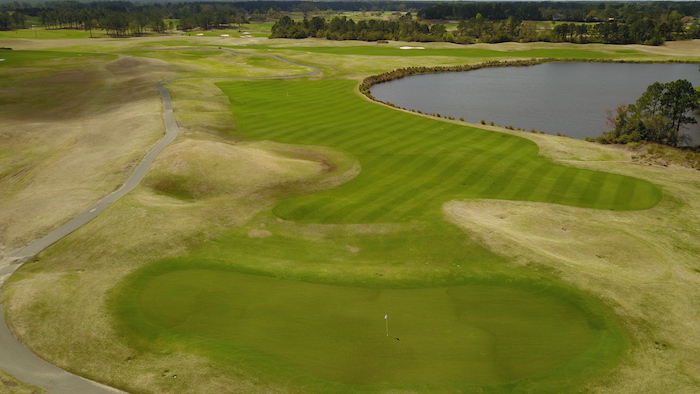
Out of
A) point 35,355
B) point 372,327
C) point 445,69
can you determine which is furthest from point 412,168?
point 445,69

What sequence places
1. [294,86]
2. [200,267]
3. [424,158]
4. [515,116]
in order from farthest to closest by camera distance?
[294,86] < [515,116] < [424,158] < [200,267]

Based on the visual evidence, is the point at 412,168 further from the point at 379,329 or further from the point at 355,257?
the point at 379,329

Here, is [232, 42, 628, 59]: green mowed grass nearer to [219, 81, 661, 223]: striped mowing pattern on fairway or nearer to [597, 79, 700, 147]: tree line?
[219, 81, 661, 223]: striped mowing pattern on fairway

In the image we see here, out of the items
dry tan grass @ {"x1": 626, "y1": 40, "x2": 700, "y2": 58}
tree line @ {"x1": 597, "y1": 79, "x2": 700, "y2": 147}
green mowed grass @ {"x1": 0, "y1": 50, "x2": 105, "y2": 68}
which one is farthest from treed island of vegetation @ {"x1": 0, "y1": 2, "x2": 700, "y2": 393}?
dry tan grass @ {"x1": 626, "y1": 40, "x2": 700, "y2": 58}

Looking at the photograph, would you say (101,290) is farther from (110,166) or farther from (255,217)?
(110,166)

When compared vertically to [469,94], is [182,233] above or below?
below

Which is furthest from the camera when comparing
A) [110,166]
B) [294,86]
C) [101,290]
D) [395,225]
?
[294,86]

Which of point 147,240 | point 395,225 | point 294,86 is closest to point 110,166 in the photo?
point 147,240
